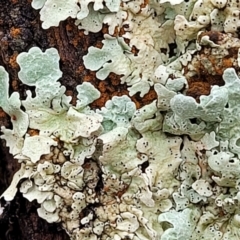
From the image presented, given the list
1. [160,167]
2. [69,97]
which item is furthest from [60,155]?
[160,167]

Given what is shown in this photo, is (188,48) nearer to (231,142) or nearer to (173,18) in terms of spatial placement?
(173,18)

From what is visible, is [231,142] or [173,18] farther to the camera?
[173,18]

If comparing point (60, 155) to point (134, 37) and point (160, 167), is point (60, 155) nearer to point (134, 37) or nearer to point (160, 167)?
point (160, 167)

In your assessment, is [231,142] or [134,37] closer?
[231,142]

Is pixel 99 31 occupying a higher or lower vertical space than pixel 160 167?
higher

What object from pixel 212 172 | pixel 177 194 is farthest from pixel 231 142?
pixel 177 194

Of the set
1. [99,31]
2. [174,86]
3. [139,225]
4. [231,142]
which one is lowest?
[139,225]

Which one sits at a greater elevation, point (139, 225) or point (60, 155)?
point (60, 155)
